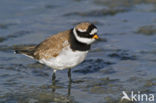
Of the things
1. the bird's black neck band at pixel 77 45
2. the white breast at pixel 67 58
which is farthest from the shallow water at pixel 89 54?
the bird's black neck band at pixel 77 45

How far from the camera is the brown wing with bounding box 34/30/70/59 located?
8305 mm

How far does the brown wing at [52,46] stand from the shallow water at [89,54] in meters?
0.64

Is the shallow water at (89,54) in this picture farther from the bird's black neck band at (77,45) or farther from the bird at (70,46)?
the bird's black neck band at (77,45)

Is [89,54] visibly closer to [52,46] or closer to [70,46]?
[52,46]

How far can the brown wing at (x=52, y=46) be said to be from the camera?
27.2 ft

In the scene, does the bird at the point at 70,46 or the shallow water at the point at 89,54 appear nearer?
the bird at the point at 70,46

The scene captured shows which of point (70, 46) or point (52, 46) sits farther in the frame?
point (52, 46)

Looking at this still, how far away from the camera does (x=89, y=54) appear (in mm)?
10641

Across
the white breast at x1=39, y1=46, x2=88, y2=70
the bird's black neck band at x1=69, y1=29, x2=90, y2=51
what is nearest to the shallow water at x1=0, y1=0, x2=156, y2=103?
the white breast at x1=39, y1=46, x2=88, y2=70

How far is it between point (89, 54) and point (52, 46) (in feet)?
7.53

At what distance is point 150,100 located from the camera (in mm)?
7898

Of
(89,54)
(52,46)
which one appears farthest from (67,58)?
(89,54)

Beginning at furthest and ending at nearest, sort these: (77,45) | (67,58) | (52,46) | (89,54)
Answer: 1. (89,54)
2. (52,46)
3. (67,58)
4. (77,45)

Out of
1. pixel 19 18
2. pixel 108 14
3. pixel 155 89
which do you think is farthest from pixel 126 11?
pixel 155 89
